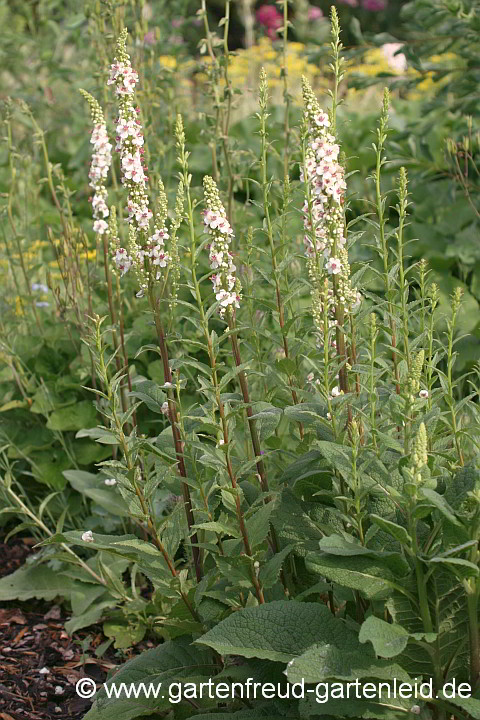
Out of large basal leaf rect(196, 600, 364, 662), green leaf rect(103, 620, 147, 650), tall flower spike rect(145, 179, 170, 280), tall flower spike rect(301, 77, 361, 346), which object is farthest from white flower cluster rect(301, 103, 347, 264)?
green leaf rect(103, 620, 147, 650)

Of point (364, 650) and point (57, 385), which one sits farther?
point (57, 385)

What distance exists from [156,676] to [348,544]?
65 cm

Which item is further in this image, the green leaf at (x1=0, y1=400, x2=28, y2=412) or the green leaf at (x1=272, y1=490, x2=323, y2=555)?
the green leaf at (x1=0, y1=400, x2=28, y2=412)

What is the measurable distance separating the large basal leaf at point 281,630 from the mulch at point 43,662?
0.81m

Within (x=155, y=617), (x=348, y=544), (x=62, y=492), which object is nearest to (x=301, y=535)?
(x=348, y=544)

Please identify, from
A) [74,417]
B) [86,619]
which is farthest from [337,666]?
[74,417]

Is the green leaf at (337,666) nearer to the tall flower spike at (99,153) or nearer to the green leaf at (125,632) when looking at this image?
the green leaf at (125,632)

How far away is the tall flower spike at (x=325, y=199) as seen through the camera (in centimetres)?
188

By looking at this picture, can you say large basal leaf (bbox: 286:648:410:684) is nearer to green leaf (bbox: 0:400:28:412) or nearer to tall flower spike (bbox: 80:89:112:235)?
tall flower spike (bbox: 80:89:112:235)

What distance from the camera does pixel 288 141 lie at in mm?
3662

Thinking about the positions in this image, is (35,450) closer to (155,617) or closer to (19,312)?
(19,312)

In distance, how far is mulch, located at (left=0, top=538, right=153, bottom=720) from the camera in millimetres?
2400

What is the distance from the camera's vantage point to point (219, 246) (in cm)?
191

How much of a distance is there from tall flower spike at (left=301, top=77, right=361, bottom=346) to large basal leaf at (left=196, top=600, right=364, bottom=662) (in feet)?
2.14
